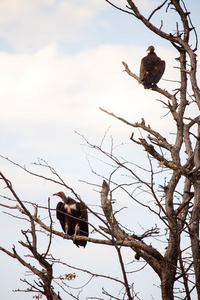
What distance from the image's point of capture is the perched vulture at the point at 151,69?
825 centimetres

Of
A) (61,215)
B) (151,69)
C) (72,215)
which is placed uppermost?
(151,69)

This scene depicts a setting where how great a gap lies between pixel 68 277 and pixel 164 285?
1.25 metres

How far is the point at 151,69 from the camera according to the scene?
8969 millimetres

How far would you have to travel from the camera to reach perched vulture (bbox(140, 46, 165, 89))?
8.25 m

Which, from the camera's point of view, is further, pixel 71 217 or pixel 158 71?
pixel 158 71

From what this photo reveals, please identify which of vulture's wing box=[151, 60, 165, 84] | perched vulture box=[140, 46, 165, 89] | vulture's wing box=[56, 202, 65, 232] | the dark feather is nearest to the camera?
the dark feather

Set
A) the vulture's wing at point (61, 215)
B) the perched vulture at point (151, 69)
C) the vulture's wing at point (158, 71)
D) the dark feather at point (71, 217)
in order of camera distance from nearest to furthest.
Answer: the dark feather at point (71, 217)
the vulture's wing at point (61, 215)
the perched vulture at point (151, 69)
the vulture's wing at point (158, 71)

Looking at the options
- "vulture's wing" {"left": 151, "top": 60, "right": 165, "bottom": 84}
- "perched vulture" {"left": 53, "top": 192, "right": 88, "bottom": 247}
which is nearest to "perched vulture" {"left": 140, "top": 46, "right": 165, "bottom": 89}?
"vulture's wing" {"left": 151, "top": 60, "right": 165, "bottom": 84}

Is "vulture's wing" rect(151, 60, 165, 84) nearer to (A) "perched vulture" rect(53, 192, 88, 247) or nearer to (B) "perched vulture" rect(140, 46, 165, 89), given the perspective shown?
(B) "perched vulture" rect(140, 46, 165, 89)

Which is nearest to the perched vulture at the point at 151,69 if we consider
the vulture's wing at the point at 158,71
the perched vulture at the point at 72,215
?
the vulture's wing at the point at 158,71

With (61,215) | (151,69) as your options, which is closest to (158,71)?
(151,69)

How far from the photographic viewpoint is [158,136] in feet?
20.0

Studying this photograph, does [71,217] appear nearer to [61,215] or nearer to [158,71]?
[61,215]

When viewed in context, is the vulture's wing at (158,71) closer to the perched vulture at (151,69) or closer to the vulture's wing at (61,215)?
the perched vulture at (151,69)
